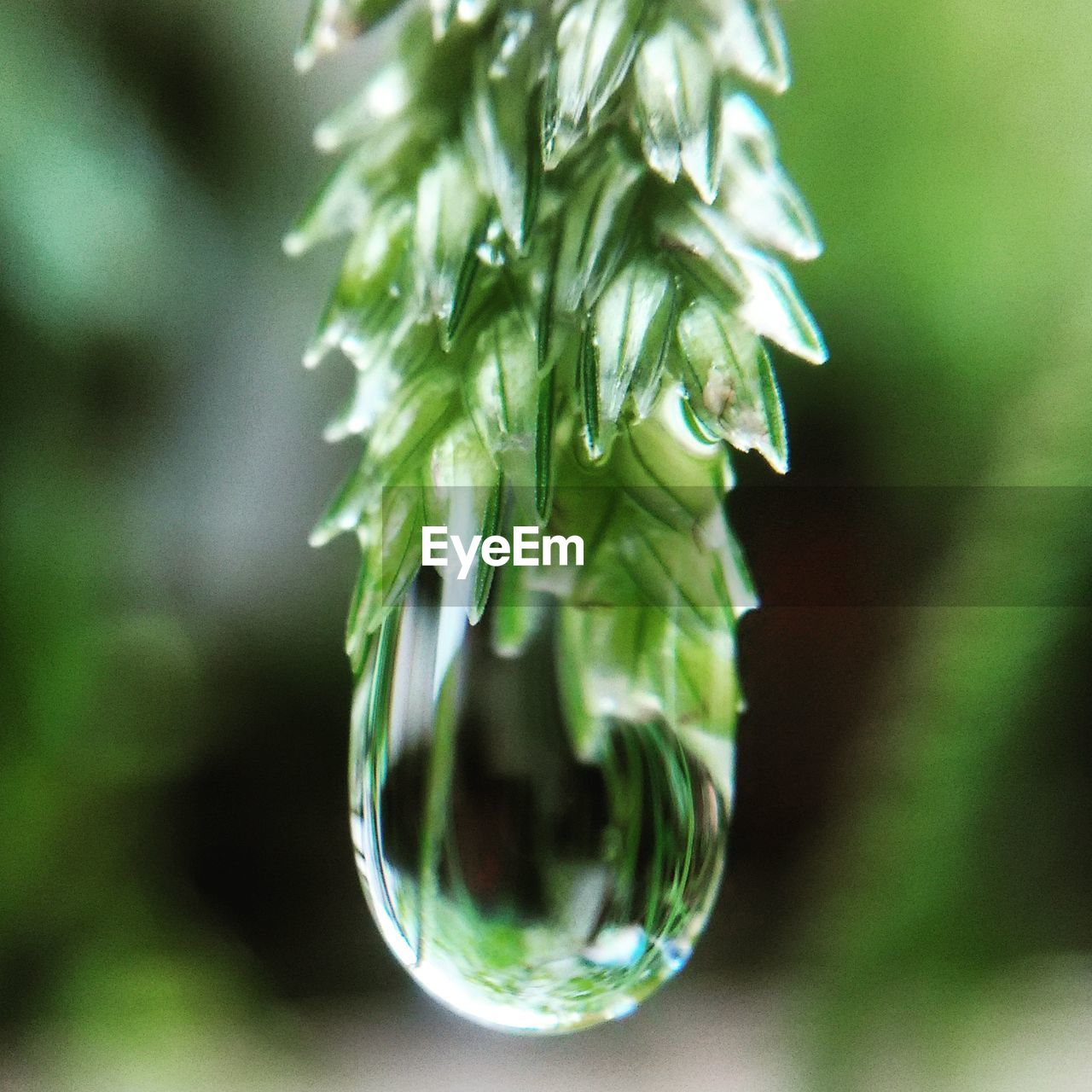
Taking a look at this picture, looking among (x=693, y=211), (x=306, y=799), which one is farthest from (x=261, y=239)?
(x=693, y=211)

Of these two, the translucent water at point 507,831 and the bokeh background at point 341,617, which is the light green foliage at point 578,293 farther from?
the bokeh background at point 341,617

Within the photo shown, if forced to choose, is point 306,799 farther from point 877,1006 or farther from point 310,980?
point 877,1006

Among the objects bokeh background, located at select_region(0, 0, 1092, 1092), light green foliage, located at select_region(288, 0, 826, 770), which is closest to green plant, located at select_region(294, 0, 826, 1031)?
light green foliage, located at select_region(288, 0, 826, 770)

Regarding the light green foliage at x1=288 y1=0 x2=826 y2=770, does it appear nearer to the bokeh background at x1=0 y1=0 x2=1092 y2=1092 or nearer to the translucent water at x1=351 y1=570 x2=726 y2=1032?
the translucent water at x1=351 y1=570 x2=726 y2=1032

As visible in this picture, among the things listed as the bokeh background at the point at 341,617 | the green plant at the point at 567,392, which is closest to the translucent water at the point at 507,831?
the green plant at the point at 567,392

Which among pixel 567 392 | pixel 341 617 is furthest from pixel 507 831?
pixel 341 617
